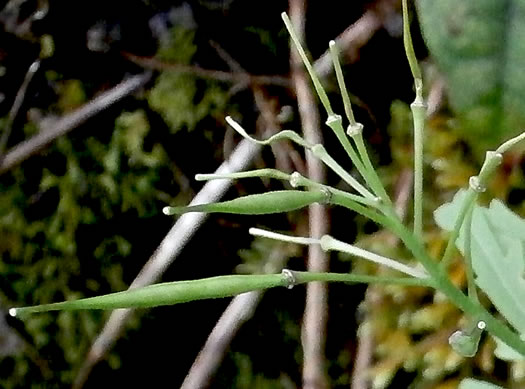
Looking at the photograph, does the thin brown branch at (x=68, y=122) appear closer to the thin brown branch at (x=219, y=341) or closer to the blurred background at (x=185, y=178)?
the blurred background at (x=185, y=178)

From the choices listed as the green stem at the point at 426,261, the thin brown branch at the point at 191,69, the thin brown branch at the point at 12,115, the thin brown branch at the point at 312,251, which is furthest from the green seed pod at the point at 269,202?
the thin brown branch at the point at 12,115

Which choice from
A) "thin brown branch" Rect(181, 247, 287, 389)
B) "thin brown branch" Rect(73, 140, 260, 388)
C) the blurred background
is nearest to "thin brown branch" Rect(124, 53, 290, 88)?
the blurred background

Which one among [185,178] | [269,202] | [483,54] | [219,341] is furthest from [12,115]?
[269,202]

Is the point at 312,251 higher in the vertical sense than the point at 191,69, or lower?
lower

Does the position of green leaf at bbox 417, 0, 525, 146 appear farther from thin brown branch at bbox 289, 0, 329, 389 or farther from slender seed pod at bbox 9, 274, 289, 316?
slender seed pod at bbox 9, 274, 289, 316

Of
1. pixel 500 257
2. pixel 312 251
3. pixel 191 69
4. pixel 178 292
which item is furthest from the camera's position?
pixel 191 69

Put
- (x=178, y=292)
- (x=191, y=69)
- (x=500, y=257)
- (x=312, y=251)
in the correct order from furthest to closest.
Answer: (x=191, y=69) → (x=312, y=251) → (x=500, y=257) → (x=178, y=292)

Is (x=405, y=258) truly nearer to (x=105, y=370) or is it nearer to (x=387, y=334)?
(x=387, y=334)

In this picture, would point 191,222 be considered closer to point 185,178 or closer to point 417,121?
point 185,178
